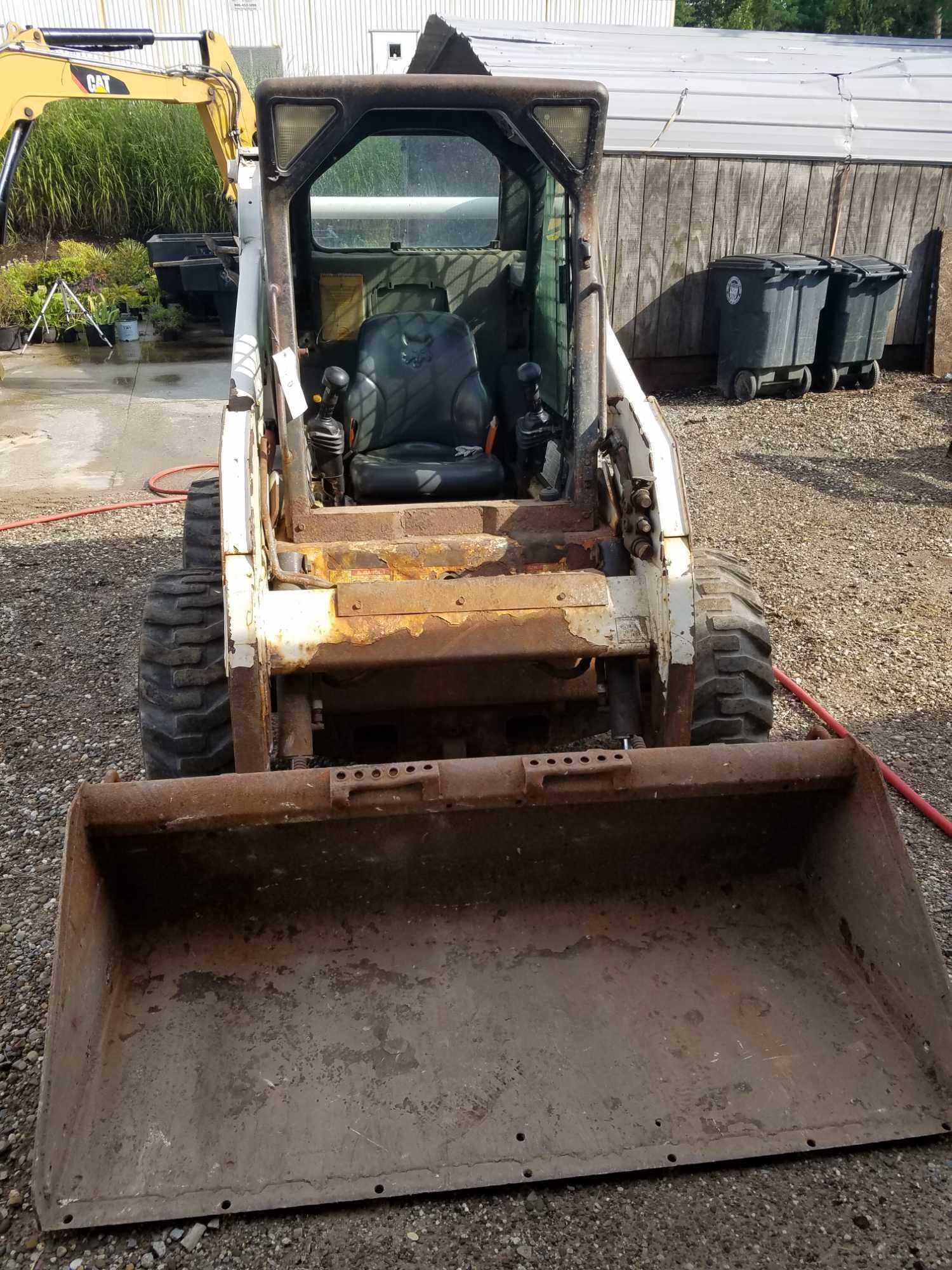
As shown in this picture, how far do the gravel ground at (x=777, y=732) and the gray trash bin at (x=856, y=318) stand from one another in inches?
13.9

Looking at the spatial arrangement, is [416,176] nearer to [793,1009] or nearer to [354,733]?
[354,733]

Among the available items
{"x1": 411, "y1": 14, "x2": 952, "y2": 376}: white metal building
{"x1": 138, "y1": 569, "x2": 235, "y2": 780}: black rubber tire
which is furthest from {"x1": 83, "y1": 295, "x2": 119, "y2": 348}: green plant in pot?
{"x1": 138, "y1": 569, "x2": 235, "y2": 780}: black rubber tire

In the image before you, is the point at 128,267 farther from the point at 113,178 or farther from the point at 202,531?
the point at 202,531

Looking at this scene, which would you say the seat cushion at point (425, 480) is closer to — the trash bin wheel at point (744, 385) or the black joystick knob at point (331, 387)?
the black joystick knob at point (331, 387)

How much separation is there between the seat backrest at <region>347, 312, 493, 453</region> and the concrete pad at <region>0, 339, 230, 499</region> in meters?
3.91

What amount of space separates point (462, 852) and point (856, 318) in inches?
349

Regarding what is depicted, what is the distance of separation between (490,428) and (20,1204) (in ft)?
10.3

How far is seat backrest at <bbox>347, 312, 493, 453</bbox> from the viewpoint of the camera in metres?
4.25

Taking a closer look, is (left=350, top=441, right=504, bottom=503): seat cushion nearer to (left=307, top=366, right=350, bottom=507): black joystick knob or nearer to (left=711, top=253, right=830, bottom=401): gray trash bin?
(left=307, top=366, right=350, bottom=507): black joystick knob

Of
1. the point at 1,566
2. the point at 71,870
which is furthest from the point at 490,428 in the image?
the point at 1,566

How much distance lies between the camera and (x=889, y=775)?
3758 mm

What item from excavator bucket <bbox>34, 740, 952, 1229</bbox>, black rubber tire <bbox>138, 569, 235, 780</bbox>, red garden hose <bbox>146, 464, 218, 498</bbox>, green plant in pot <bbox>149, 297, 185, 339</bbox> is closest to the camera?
excavator bucket <bbox>34, 740, 952, 1229</bbox>

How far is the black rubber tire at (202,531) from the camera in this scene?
13.6ft

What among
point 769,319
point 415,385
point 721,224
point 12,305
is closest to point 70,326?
point 12,305
